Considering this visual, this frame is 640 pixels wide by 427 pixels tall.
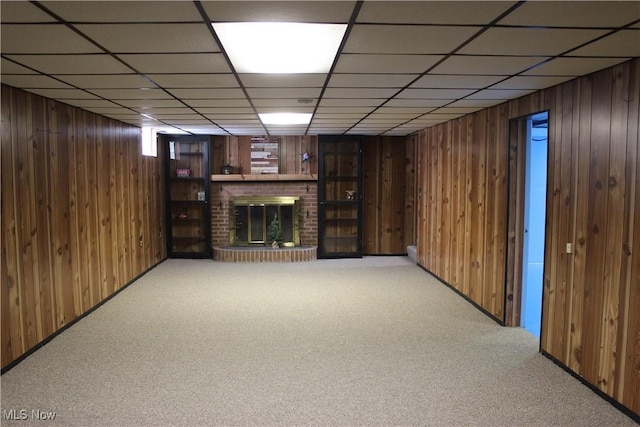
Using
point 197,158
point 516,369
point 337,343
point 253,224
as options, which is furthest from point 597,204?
point 197,158

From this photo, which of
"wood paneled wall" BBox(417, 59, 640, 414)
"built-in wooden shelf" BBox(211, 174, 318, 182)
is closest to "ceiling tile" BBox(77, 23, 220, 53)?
"wood paneled wall" BBox(417, 59, 640, 414)

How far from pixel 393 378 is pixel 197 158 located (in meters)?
5.91

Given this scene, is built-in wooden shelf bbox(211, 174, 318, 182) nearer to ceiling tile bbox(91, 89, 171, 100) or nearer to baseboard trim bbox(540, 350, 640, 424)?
ceiling tile bbox(91, 89, 171, 100)

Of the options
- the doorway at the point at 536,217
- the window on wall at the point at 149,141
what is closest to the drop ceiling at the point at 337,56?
the window on wall at the point at 149,141

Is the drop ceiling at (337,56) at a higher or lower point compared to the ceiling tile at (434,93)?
lower

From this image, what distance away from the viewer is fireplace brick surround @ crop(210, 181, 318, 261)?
806cm

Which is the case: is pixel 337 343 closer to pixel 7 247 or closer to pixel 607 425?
pixel 607 425

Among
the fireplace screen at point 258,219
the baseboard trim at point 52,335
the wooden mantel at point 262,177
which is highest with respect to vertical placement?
the wooden mantel at point 262,177

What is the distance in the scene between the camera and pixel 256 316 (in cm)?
470

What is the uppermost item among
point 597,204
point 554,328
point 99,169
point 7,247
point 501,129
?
point 501,129

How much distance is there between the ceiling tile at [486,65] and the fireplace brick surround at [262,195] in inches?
208

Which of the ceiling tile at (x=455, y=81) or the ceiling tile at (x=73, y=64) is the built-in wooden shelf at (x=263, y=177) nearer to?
the ceiling tile at (x=455, y=81)

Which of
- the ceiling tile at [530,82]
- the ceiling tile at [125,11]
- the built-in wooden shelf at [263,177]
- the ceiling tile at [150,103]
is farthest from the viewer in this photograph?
the built-in wooden shelf at [263,177]

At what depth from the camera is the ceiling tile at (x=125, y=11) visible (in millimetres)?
1802
